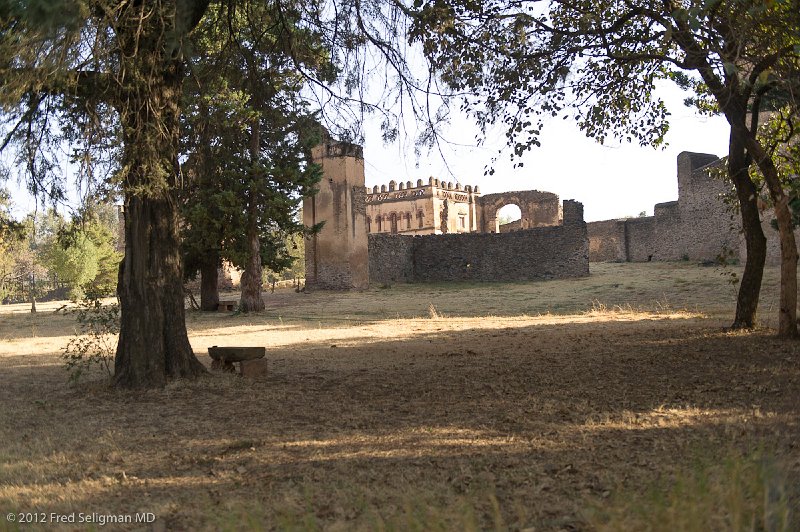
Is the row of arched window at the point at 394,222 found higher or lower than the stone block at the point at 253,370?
higher

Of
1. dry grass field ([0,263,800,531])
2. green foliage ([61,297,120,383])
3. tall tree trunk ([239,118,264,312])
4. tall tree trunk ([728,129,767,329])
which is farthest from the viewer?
tall tree trunk ([239,118,264,312])

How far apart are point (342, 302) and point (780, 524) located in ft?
70.2

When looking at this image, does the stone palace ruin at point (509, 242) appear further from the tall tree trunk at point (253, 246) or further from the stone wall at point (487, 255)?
the tall tree trunk at point (253, 246)

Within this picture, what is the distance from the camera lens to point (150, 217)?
7289mm

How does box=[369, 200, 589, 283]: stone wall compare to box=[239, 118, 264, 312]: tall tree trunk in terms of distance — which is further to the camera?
box=[369, 200, 589, 283]: stone wall

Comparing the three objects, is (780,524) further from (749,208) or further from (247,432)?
(749,208)

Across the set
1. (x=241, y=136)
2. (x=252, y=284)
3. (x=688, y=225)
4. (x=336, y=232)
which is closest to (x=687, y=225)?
(x=688, y=225)

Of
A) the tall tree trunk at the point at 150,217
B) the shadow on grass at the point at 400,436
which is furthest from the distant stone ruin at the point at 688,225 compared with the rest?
the tall tree trunk at the point at 150,217

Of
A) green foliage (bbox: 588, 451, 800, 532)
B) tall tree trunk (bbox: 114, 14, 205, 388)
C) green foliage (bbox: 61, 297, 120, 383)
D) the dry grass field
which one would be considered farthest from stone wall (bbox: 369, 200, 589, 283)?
green foliage (bbox: 588, 451, 800, 532)

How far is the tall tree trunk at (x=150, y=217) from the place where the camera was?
679 cm

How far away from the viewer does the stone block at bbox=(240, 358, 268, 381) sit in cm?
795

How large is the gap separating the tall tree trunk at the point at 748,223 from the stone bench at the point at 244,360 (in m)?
6.53

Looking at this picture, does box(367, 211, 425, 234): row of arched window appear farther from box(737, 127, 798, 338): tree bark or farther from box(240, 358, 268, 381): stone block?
box(240, 358, 268, 381): stone block

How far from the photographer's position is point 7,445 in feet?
17.2
